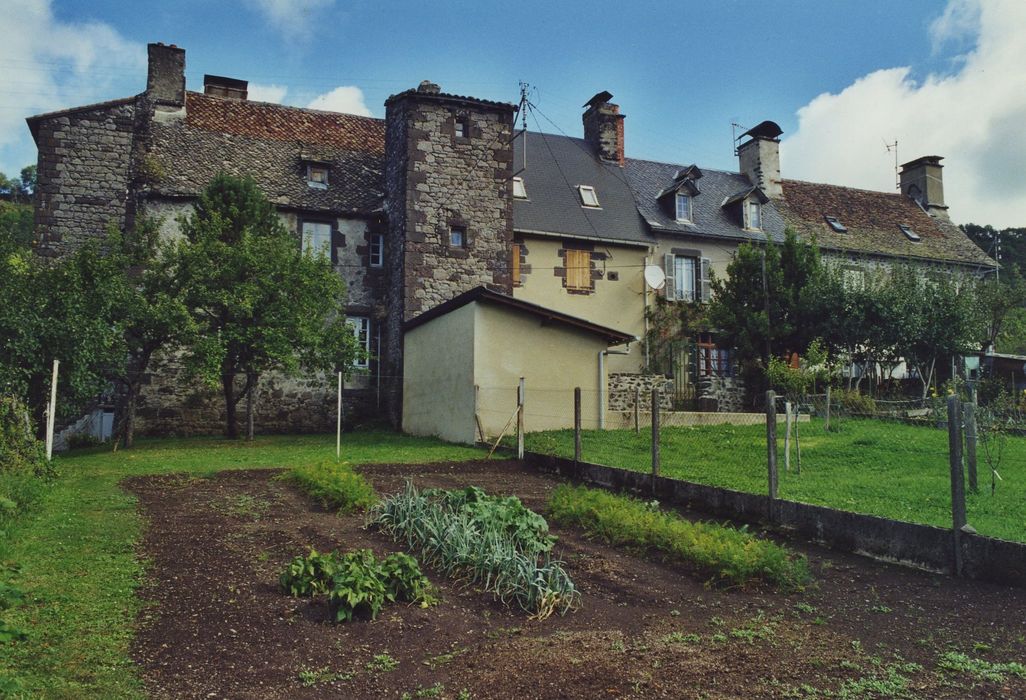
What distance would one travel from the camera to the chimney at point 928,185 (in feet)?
117

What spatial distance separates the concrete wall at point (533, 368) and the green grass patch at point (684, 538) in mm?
7653

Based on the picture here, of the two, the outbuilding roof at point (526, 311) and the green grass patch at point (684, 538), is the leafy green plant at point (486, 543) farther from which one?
the outbuilding roof at point (526, 311)

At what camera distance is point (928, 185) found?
1411 inches

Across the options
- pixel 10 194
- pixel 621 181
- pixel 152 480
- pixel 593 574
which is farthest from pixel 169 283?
pixel 10 194

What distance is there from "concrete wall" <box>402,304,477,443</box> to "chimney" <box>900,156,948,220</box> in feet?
85.2

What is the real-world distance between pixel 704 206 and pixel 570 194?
220 inches

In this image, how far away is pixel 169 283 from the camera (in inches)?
691

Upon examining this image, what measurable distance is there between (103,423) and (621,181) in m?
18.3

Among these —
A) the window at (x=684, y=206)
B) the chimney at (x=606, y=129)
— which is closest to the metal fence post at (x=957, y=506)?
the window at (x=684, y=206)

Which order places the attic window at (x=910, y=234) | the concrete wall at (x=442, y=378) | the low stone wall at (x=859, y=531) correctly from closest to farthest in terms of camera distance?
the low stone wall at (x=859, y=531)
the concrete wall at (x=442, y=378)
the attic window at (x=910, y=234)

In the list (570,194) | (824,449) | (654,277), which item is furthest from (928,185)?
(824,449)

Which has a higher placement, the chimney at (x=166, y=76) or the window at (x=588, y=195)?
the chimney at (x=166, y=76)

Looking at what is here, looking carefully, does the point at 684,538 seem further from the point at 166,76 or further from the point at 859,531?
the point at 166,76

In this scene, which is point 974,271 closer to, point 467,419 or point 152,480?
point 467,419
